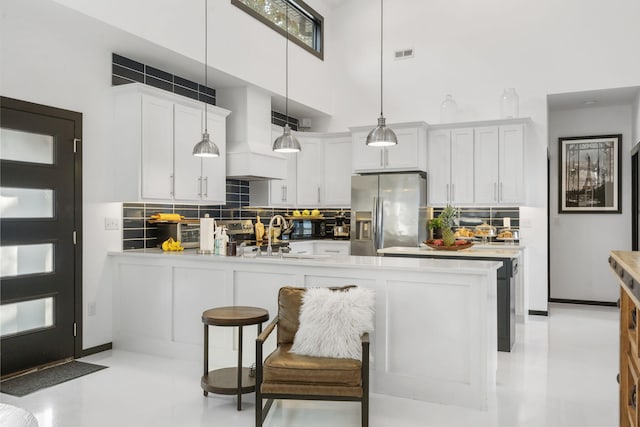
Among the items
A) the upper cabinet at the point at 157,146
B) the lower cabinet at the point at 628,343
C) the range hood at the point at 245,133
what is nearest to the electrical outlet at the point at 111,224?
the upper cabinet at the point at 157,146

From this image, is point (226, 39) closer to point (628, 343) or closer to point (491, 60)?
point (491, 60)

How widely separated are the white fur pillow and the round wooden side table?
391 mm

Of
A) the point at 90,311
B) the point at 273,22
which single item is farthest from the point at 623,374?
the point at 273,22

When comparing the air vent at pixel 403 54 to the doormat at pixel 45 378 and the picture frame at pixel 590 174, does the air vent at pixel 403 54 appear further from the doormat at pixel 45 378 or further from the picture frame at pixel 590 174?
the doormat at pixel 45 378

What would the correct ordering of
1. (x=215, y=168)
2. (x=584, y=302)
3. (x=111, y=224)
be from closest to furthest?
(x=111, y=224) → (x=215, y=168) → (x=584, y=302)

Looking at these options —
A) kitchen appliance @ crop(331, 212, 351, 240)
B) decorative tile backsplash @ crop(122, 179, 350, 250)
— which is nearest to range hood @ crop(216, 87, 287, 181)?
decorative tile backsplash @ crop(122, 179, 350, 250)

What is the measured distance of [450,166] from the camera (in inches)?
261

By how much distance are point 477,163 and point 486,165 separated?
0.39 ft

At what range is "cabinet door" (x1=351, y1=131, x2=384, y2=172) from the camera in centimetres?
680

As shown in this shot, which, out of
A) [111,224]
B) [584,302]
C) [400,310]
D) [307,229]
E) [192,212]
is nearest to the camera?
[400,310]

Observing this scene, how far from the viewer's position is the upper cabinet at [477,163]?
6277 millimetres

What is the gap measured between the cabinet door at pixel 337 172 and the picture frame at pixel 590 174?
10.4ft

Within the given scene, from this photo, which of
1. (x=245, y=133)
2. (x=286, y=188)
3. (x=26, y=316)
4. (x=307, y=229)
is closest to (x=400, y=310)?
(x=26, y=316)

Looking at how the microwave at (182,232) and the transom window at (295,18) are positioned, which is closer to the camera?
the microwave at (182,232)
